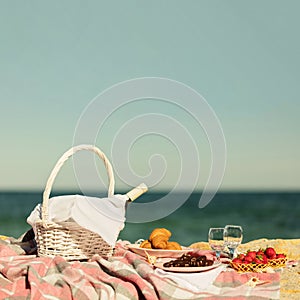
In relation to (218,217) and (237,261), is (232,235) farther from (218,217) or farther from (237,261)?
(218,217)

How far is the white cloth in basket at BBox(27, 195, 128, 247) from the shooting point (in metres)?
2.67

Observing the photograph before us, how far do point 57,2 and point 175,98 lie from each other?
1507 centimetres

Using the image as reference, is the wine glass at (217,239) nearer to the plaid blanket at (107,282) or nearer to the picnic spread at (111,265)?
the picnic spread at (111,265)

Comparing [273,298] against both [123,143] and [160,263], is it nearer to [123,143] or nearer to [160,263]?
[160,263]

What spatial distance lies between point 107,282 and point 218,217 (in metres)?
16.1

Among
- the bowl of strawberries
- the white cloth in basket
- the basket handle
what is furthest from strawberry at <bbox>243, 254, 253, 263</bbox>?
the basket handle

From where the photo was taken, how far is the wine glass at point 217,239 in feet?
8.70

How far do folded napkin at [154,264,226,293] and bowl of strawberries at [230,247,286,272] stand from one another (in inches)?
5.3

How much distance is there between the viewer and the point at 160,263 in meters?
2.60

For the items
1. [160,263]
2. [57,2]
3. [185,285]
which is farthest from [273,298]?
[57,2]

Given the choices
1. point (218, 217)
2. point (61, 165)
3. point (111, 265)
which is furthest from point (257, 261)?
point (218, 217)

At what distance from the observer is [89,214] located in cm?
271

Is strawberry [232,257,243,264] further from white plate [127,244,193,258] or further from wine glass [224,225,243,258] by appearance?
white plate [127,244,193,258]

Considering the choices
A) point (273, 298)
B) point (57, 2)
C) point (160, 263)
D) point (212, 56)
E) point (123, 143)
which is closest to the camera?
point (273, 298)
